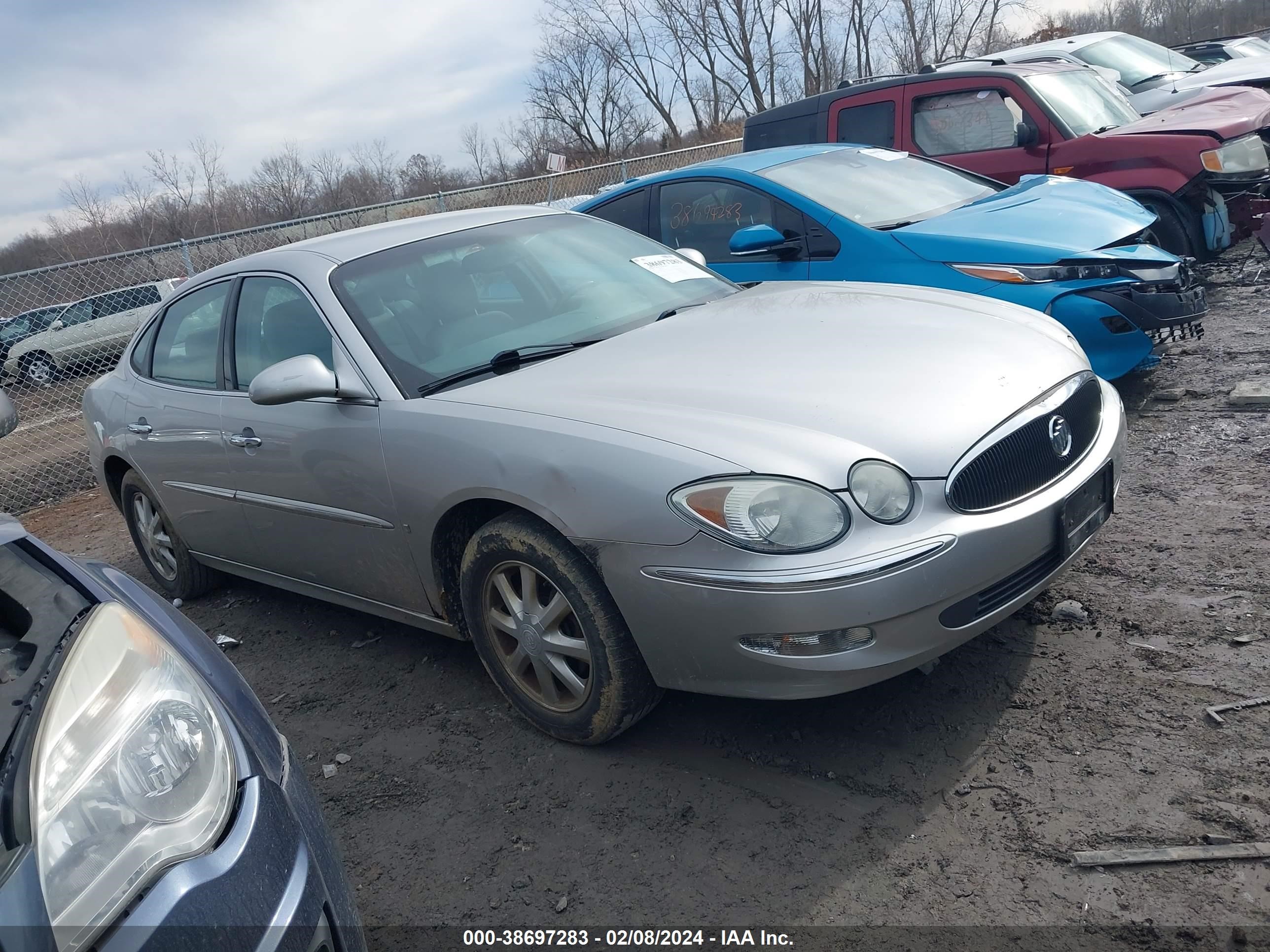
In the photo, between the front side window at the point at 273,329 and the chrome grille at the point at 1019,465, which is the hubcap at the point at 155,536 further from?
the chrome grille at the point at 1019,465

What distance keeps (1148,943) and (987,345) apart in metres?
1.73

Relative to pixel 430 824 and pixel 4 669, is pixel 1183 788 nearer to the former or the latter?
pixel 430 824

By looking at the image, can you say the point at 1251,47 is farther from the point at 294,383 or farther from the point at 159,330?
the point at 294,383

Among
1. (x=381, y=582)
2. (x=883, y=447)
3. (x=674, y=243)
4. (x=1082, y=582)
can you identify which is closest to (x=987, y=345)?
(x=883, y=447)

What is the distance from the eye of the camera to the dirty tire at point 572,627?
2.75 m

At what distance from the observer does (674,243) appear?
6.43 m

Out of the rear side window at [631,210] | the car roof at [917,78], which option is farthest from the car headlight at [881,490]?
the car roof at [917,78]

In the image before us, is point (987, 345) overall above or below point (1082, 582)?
above

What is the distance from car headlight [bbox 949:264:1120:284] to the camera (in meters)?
4.94

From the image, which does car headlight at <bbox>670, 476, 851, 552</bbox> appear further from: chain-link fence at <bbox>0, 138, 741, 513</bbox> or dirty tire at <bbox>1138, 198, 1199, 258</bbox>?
chain-link fence at <bbox>0, 138, 741, 513</bbox>

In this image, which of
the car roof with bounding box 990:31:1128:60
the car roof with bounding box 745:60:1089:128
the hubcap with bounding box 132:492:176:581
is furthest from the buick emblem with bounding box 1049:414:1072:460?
the car roof with bounding box 990:31:1128:60

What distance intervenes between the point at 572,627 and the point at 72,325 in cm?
1046

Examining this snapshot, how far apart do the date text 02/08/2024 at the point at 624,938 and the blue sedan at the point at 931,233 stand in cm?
370

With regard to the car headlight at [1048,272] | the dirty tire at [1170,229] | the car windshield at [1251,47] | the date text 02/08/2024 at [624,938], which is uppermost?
the car windshield at [1251,47]
